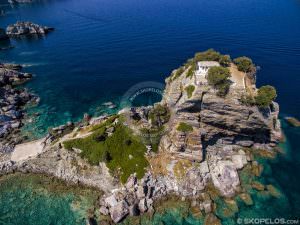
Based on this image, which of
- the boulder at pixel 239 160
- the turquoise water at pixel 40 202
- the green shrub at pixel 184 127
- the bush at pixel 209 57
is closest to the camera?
the turquoise water at pixel 40 202

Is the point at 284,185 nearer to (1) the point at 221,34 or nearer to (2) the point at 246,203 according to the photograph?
(2) the point at 246,203

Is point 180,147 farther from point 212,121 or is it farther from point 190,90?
point 190,90

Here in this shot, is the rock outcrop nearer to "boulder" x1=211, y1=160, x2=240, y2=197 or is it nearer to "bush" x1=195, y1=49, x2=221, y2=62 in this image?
"bush" x1=195, y1=49, x2=221, y2=62

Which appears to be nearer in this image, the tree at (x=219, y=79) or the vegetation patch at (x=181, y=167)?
the tree at (x=219, y=79)

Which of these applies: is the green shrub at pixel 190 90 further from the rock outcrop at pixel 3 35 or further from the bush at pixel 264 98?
the rock outcrop at pixel 3 35

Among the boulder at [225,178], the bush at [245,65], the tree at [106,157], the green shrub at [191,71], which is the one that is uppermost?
the bush at [245,65]

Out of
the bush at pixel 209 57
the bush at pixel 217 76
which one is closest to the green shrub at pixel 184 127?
the bush at pixel 217 76
